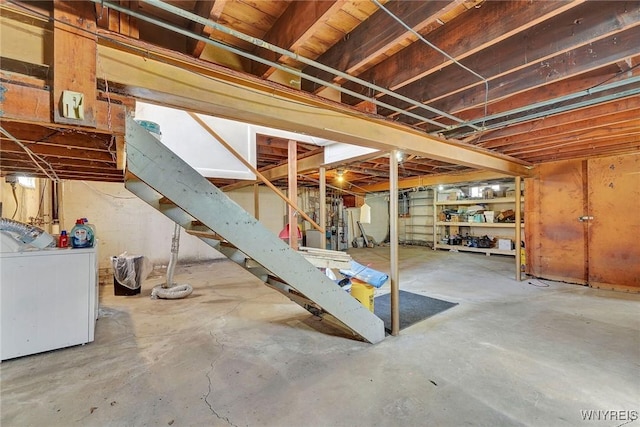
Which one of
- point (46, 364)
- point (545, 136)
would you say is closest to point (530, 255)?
point (545, 136)

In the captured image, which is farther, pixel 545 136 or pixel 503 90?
pixel 545 136

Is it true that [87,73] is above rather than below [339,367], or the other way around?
above

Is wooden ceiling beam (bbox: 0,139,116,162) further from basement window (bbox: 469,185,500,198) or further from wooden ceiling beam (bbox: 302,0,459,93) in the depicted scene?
basement window (bbox: 469,185,500,198)

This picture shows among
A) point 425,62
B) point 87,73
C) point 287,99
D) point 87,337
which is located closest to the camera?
point 87,73

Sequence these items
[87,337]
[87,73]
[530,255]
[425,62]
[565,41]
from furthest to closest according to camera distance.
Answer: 1. [530,255]
2. [87,337]
3. [425,62]
4. [565,41]
5. [87,73]

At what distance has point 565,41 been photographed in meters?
1.59

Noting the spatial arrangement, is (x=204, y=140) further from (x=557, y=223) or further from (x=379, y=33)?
(x=557, y=223)

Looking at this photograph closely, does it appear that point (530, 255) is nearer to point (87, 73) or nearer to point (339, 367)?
point (339, 367)

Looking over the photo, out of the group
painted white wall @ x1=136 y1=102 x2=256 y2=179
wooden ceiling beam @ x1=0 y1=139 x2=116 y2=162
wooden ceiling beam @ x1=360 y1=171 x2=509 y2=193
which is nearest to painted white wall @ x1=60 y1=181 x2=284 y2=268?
painted white wall @ x1=136 y1=102 x2=256 y2=179

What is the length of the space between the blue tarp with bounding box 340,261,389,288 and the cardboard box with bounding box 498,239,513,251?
6.40m

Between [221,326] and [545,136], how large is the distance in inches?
183

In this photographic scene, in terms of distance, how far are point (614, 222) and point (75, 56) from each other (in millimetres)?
6905

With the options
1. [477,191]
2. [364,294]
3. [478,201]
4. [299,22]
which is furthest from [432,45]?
[477,191]

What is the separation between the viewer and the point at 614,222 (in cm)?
441
